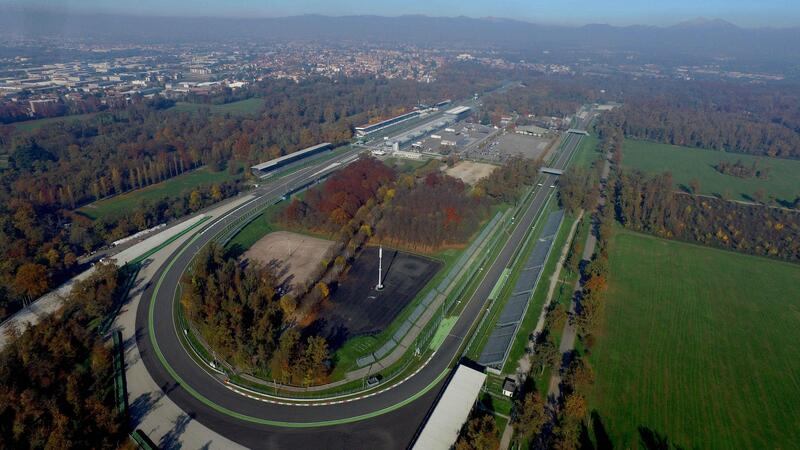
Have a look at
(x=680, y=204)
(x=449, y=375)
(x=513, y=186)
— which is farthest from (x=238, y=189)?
(x=680, y=204)

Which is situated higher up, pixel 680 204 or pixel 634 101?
pixel 634 101

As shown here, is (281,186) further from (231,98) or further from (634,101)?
(634,101)

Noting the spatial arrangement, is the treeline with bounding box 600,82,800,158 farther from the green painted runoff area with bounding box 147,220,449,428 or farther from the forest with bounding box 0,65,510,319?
the green painted runoff area with bounding box 147,220,449,428

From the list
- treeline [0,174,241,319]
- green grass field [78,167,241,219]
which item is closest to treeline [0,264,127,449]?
treeline [0,174,241,319]

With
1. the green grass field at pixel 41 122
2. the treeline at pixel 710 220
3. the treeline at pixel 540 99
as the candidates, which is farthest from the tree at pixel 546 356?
the green grass field at pixel 41 122

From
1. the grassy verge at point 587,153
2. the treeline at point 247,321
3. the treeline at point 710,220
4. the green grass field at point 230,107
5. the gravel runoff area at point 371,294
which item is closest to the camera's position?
the treeline at point 247,321

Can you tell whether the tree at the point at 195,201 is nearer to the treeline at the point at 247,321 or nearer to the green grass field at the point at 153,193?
the green grass field at the point at 153,193
